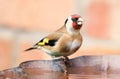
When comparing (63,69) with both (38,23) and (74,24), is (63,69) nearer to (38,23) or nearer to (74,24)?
(74,24)

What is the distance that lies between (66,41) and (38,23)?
Result: 0.25 m

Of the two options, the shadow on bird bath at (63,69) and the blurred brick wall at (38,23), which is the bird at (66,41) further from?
the blurred brick wall at (38,23)

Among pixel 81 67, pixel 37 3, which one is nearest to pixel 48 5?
pixel 37 3

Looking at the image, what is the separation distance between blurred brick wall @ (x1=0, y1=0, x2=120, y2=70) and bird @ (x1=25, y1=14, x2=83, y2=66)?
8.2 inches

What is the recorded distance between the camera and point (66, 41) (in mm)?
565

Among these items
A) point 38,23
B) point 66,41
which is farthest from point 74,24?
point 38,23

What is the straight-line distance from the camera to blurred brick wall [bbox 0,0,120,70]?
0.79 metres

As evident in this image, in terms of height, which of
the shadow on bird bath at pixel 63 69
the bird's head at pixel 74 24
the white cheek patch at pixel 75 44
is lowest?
the shadow on bird bath at pixel 63 69

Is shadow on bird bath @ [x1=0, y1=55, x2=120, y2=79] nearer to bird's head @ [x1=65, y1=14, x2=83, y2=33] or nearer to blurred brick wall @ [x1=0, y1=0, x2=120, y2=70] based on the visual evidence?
bird's head @ [x1=65, y1=14, x2=83, y2=33]

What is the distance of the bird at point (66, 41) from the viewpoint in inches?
22.2

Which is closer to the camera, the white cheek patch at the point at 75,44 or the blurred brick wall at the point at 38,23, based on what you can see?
the white cheek patch at the point at 75,44

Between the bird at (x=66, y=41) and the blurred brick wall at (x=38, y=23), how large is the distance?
21cm

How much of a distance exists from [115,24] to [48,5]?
156mm

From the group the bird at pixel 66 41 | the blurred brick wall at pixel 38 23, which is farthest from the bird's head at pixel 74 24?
the blurred brick wall at pixel 38 23
